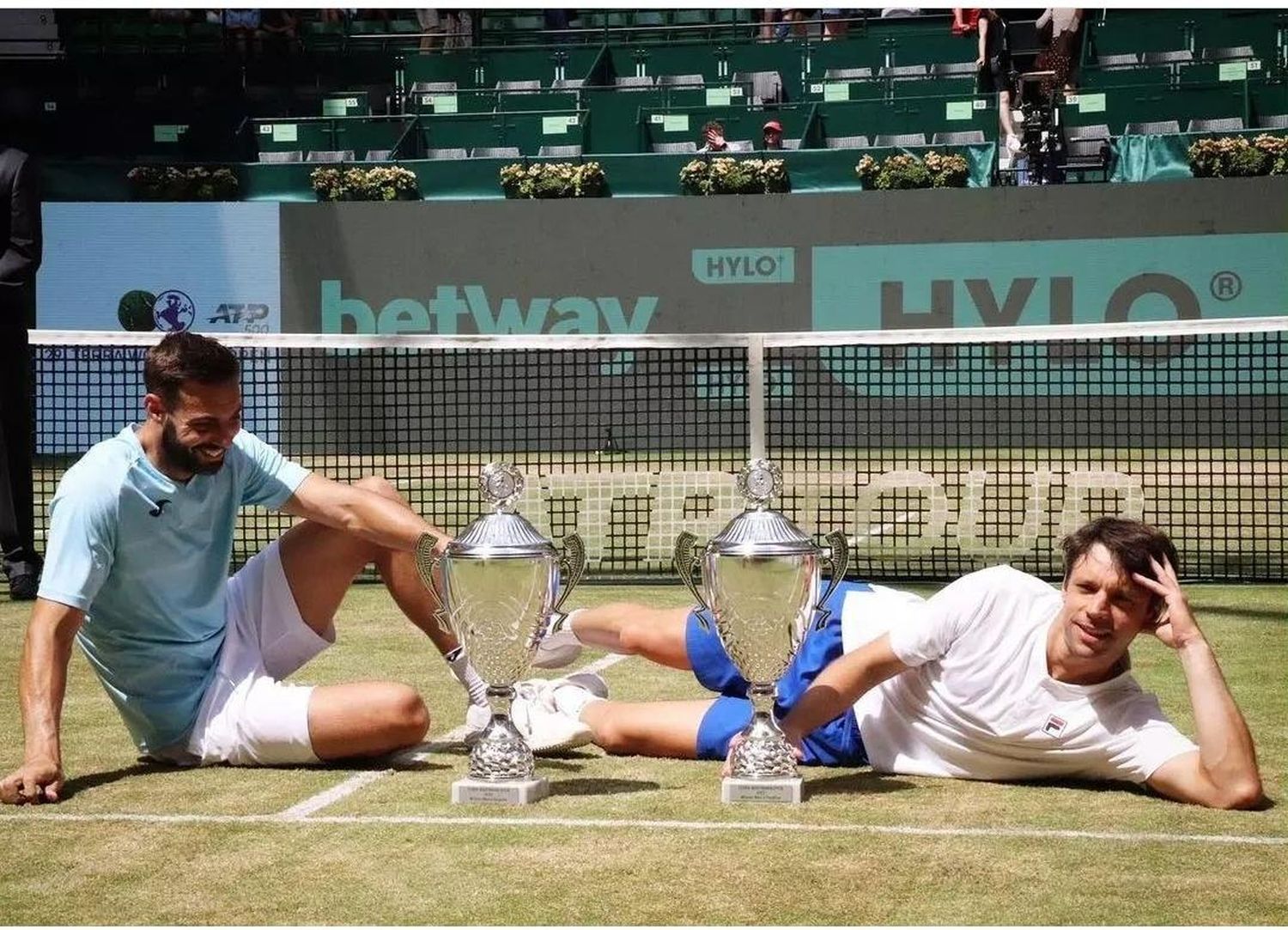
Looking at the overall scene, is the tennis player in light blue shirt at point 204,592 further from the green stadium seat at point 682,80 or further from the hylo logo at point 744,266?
the green stadium seat at point 682,80

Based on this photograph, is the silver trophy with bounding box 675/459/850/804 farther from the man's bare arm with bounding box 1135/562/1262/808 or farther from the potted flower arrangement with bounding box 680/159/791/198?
the potted flower arrangement with bounding box 680/159/791/198

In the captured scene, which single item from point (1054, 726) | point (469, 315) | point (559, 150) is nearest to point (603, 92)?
point (559, 150)

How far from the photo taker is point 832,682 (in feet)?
14.9

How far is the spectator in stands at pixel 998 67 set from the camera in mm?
20578

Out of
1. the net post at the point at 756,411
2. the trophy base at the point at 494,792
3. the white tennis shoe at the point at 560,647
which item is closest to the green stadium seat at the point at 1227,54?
the net post at the point at 756,411

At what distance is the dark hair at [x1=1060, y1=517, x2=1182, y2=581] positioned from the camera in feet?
13.8

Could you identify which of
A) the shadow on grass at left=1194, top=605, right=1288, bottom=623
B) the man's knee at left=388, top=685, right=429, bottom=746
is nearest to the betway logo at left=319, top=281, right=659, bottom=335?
the shadow on grass at left=1194, top=605, right=1288, bottom=623

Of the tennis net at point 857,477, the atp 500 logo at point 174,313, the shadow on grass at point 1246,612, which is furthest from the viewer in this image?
the atp 500 logo at point 174,313

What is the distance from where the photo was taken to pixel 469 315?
21.7 m

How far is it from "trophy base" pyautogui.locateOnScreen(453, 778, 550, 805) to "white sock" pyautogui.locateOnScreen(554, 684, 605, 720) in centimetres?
78

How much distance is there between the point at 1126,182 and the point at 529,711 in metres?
16.2

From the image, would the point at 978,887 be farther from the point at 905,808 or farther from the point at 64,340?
the point at 64,340

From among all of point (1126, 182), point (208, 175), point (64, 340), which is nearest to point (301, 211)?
point (208, 175)

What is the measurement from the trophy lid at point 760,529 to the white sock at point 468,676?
2.61 feet
